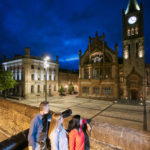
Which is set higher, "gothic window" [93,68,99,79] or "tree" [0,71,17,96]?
"gothic window" [93,68,99,79]

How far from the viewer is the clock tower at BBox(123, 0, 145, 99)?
24.4 meters

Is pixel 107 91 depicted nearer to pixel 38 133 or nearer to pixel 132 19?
pixel 132 19

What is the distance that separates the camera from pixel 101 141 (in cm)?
335

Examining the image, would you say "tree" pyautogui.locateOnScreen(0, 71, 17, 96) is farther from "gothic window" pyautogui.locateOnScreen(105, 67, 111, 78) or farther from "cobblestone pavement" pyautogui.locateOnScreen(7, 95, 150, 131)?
"gothic window" pyautogui.locateOnScreen(105, 67, 111, 78)

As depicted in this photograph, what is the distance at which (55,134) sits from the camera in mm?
2596

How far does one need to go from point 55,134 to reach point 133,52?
29.2 meters

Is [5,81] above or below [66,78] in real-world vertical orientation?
below

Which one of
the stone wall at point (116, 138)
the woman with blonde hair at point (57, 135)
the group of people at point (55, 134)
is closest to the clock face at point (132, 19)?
the stone wall at point (116, 138)

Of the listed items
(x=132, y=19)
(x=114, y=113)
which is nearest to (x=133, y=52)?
(x=132, y=19)

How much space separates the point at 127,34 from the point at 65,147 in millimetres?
31281

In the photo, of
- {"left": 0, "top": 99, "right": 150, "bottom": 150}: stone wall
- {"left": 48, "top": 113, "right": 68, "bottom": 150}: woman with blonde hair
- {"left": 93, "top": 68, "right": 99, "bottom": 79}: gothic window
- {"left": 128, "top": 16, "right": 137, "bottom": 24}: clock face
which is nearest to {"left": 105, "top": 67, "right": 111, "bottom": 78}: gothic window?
{"left": 93, "top": 68, "right": 99, "bottom": 79}: gothic window

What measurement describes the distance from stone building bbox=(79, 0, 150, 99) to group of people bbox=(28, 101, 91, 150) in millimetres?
25665

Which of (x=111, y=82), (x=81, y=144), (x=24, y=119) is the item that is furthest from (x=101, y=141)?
(x=111, y=82)

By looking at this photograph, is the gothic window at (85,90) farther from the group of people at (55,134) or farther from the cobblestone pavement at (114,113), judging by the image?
the group of people at (55,134)
